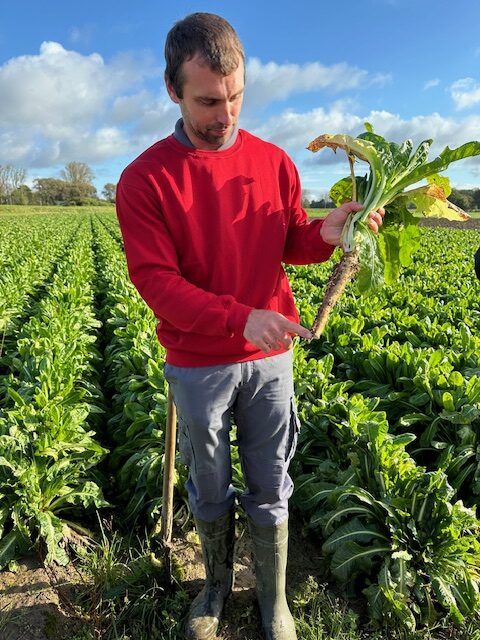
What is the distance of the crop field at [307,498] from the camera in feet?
8.97

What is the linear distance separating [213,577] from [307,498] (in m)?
1.08

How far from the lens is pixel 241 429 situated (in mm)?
2365

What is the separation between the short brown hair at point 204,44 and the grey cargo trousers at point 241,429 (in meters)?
1.16

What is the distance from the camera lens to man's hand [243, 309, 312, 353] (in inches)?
70.0

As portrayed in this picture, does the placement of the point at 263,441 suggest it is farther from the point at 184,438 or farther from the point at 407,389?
the point at 407,389

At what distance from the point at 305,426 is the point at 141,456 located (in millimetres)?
1302

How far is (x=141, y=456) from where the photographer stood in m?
3.82

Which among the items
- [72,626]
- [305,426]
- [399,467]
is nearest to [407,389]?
[305,426]

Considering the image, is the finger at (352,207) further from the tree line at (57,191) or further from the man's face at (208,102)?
the tree line at (57,191)

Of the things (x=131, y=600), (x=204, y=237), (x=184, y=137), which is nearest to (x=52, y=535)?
(x=131, y=600)

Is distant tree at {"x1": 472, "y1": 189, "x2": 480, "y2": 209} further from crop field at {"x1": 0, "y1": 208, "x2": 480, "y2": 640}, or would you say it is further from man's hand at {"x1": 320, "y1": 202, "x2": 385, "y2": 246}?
man's hand at {"x1": 320, "y1": 202, "x2": 385, "y2": 246}

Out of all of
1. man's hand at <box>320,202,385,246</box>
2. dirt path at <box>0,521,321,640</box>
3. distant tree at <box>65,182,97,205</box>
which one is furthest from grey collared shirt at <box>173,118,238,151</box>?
distant tree at <box>65,182,97,205</box>

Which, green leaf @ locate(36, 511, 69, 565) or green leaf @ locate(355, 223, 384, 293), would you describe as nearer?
green leaf @ locate(355, 223, 384, 293)

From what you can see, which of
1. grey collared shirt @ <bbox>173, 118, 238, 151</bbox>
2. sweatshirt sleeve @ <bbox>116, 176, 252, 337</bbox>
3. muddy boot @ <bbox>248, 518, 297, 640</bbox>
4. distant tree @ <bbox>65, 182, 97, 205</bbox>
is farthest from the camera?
distant tree @ <bbox>65, 182, 97, 205</bbox>
